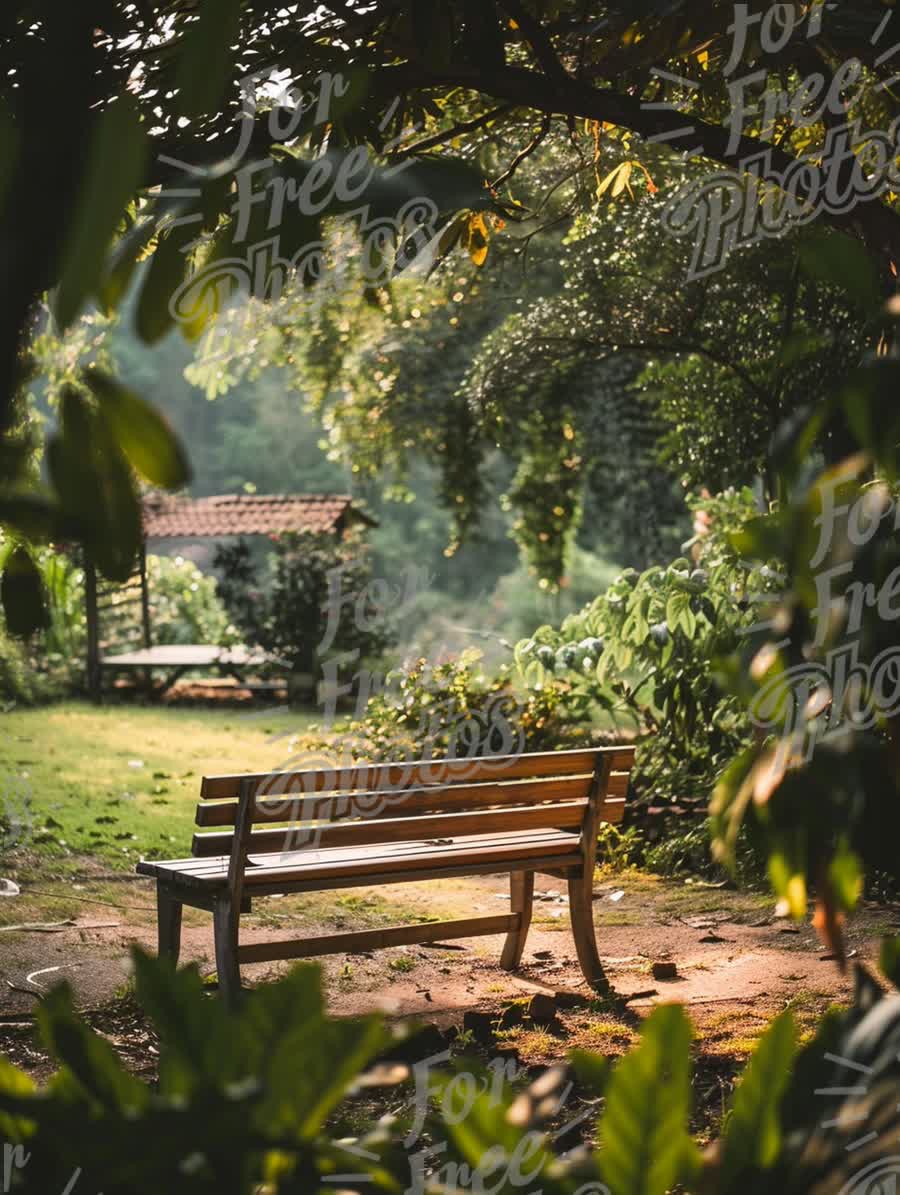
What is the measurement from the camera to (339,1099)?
863mm

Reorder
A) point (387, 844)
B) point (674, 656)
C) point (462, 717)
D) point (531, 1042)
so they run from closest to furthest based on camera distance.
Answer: point (531, 1042) < point (387, 844) < point (674, 656) < point (462, 717)

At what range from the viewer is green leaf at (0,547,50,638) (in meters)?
1.12

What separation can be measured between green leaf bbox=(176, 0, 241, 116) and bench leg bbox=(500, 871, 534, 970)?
422 centimetres

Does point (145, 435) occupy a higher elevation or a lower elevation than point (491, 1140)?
higher

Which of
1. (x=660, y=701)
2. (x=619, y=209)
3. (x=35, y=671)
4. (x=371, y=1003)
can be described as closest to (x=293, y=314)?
(x=35, y=671)

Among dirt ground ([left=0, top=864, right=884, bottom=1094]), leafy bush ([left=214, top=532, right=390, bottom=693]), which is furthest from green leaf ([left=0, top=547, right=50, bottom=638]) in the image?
leafy bush ([left=214, top=532, right=390, bottom=693])

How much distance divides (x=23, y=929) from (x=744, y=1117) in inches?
201

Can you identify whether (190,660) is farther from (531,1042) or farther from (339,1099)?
(339,1099)

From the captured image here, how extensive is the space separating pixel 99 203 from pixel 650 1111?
0.63 meters

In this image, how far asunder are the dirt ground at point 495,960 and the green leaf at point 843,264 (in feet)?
8.47

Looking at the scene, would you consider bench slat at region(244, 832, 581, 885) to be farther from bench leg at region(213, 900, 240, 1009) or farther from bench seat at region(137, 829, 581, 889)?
bench leg at region(213, 900, 240, 1009)

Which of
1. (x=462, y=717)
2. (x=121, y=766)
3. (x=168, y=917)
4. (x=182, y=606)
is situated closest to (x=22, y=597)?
(x=168, y=917)

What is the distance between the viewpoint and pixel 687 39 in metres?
2.82

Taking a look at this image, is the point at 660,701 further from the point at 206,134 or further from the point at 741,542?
the point at 741,542
